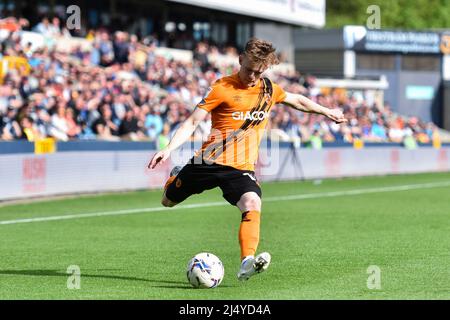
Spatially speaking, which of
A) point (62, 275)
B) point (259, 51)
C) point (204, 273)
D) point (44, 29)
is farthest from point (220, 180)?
point (44, 29)

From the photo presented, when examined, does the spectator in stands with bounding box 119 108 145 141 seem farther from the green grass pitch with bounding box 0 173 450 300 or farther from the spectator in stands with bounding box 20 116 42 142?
the spectator in stands with bounding box 20 116 42 142

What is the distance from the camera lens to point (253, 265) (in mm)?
8422

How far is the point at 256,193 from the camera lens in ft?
30.3

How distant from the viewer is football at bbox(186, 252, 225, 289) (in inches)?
341

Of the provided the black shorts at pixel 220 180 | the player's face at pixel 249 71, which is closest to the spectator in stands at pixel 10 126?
the black shorts at pixel 220 180

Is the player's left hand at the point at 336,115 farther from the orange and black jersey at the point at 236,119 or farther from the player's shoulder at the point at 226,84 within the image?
the player's shoulder at the point at 226,84

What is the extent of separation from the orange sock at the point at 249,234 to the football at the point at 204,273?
26 cm

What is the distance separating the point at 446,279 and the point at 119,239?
17.4 ft

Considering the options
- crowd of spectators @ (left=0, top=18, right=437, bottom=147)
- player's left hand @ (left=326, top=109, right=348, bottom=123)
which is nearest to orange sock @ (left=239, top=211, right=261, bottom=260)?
player's left hand @ (left=326, top=109, right=348, bottom=123)

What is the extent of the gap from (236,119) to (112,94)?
1599 cm

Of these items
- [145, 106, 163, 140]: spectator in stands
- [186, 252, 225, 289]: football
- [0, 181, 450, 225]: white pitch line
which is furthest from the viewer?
[145, 106, 163, 140]: spectator in stands

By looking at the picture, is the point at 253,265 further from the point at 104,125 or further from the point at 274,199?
the point at 104,125

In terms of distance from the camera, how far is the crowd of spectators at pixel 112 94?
21.8m

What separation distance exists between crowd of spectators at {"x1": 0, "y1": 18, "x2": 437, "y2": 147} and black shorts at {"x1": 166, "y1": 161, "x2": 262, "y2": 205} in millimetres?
11617
